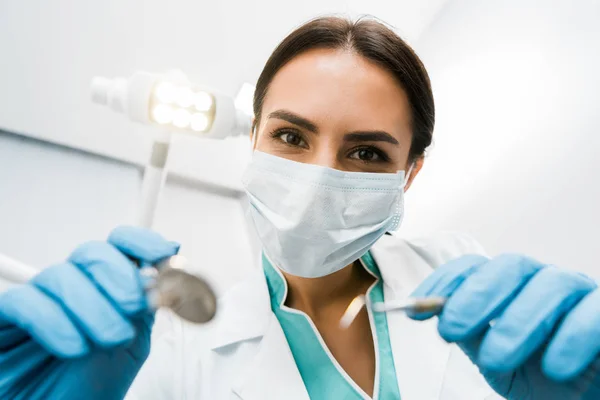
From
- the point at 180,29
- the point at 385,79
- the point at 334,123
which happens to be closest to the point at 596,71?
the point at 385,79

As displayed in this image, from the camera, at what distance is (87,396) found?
544 millimetres

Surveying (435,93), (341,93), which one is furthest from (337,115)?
(435,93)

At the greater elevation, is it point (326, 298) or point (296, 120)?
point (296, 120)

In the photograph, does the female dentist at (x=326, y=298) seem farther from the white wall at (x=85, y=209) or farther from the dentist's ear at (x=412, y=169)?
the white wall at (x=85, y=209)

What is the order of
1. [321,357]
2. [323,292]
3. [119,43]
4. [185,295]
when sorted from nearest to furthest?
1. [185,295]
2. [321,357]
3. [323,292]
4. [119,43]

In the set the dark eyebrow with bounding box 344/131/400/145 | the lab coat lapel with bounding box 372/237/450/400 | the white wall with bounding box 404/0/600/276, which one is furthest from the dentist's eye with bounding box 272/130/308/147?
the white wall with bounding box 404/0/600/276

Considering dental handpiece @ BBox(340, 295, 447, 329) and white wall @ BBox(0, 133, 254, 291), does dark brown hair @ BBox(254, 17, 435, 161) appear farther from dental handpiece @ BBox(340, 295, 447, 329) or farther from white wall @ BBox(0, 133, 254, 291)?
white wall @ BBox(0, 133, 254, 291)

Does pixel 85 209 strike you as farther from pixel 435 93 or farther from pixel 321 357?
pixel 435 93

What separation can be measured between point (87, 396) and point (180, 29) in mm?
1255

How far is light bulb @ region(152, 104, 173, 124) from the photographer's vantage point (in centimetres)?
103

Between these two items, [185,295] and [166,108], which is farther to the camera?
[166,108]

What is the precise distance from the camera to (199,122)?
108 centimetres

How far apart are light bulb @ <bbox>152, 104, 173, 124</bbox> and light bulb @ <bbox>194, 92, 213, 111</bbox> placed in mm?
74

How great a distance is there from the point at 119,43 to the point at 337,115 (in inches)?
40.8
